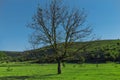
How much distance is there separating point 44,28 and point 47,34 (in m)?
1.06

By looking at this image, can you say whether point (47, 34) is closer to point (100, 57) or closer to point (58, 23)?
point (58, 23)

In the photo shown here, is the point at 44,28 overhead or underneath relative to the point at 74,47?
overhead

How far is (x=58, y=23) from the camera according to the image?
51219 mm

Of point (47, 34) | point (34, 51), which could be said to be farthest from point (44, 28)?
point (34, 51)

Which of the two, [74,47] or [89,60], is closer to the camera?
[74,47]

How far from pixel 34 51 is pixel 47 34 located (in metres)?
4.09

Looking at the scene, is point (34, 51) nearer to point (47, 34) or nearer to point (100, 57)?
point (47, 34)

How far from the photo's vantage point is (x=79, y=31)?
168 ft

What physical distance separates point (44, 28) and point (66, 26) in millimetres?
3504

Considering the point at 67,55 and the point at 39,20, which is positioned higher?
→ the point at 39,20

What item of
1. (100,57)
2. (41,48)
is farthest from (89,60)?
(41,48)

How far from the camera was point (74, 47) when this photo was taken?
51000 millimetres

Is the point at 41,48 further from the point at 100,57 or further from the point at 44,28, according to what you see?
the point at 100,57

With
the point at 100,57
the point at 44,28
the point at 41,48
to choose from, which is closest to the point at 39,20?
the point at 44,28
